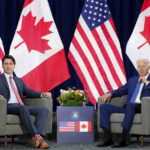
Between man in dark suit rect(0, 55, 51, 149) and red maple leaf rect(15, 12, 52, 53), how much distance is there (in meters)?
1.01

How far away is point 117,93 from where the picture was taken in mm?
4559

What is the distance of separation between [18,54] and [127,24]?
1.84 metres

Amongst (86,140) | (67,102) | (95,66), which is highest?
(95,66)

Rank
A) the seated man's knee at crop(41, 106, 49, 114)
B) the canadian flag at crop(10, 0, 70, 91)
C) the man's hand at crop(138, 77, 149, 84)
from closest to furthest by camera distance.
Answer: the seated man's knee at crop(41, 106, 49, 114)
the man's hand at crop(138, 77, 149, 84)
the canadian flag at crop(10, 0, 70, 91)

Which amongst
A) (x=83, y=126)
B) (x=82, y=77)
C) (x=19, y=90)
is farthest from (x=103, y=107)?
(x=82, y=77)

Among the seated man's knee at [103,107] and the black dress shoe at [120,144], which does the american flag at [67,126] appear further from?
the black dress shoe at [120,144]

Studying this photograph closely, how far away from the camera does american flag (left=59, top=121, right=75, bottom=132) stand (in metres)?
4.38

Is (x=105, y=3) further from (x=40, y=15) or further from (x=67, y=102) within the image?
(x=67, y=102)

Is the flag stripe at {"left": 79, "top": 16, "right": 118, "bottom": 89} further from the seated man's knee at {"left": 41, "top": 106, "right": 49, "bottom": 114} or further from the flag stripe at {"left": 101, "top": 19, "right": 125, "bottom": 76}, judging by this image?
the seated man's knee at {"left": 41, "top": 106, "right": 49, "bottom": 114}

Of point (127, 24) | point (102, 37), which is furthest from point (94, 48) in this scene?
point (127, 24)

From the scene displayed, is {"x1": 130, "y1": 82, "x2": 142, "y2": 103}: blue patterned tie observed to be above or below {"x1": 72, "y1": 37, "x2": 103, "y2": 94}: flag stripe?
below

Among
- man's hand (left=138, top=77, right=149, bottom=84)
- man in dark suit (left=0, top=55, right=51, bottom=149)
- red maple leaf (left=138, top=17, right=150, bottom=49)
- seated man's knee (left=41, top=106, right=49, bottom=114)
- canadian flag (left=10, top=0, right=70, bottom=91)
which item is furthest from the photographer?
red maple leaf (left=138, top=17, right=150, bottom=49)

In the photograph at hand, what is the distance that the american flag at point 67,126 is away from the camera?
438 centimetres

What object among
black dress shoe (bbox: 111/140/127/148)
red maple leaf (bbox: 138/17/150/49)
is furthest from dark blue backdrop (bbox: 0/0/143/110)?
black dress shoe (bbox: 111/140/127/148)
